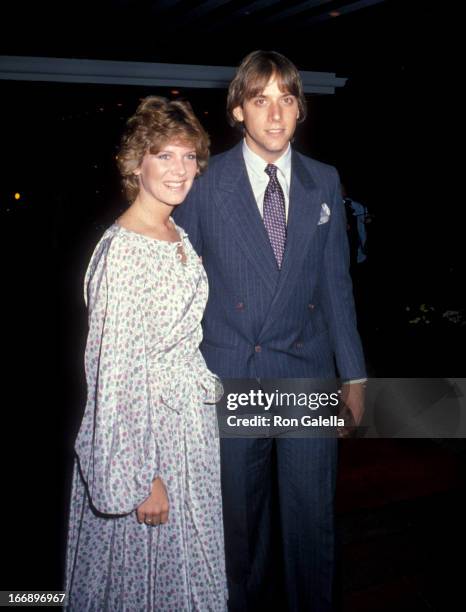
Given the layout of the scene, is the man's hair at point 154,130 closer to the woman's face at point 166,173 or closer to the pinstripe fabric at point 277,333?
the woman's face at point 166,173

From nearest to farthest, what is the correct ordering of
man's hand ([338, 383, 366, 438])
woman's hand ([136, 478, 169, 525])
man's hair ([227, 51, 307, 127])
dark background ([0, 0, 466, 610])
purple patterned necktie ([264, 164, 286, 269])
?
1. woman's hand ([136, 478, 169, 525])
2. man's hair ([227, 51, 307, 127])
3. purple patterned necktie ([264, 164, 286, 269])
4. man's hand ([338, 383, 366, 438])
5. dark background ([0, 0, 466, 610])

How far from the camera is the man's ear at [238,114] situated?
1946mm

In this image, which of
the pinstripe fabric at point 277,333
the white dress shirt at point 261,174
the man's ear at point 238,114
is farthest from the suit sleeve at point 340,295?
the man's ear at point 238,114

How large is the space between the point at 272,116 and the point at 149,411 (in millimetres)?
1024

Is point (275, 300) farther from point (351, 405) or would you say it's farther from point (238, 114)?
point (238, 114)

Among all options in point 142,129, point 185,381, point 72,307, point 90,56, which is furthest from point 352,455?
point 90,56

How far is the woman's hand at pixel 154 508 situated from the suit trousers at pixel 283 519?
35cm

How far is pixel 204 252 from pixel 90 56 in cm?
504

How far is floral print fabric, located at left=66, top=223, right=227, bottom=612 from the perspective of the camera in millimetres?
1609

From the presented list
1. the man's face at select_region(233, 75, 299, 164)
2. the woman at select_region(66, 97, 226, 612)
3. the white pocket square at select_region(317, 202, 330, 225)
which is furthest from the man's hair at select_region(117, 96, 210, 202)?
the white pocket square at select_region(317, 202, 330, 225)

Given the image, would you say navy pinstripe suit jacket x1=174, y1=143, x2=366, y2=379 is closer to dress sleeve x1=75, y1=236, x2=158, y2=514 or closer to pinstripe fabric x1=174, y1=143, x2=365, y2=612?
pinstripe fabric x1=174, y1=143, x2=365, y2=612

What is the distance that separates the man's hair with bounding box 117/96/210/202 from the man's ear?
0.24 meters

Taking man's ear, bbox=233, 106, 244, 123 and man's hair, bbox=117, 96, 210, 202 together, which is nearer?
man's hair, bbox=117, 96, 210, 202

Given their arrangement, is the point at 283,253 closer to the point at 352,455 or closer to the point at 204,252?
the point at 204,252
